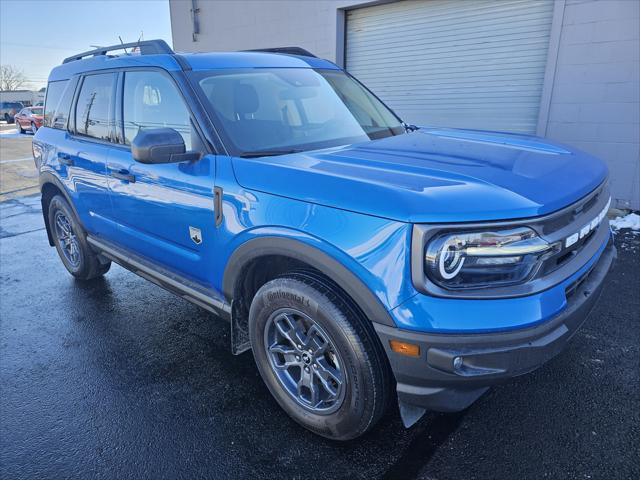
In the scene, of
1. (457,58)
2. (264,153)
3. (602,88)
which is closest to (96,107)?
(264,153)

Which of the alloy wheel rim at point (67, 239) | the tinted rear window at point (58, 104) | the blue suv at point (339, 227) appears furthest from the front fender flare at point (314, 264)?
the tinted rear window at point (58, 104)

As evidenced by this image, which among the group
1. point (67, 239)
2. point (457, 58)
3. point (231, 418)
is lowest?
point (231, 418)

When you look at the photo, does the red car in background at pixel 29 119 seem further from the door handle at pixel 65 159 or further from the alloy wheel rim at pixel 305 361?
the alloy wheel rim at pixel 305 361

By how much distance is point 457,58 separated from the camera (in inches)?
276

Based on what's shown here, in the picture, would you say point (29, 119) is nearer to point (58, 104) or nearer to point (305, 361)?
point (58, 104)

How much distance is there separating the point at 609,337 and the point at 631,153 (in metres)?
3.66

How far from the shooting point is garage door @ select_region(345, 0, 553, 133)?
20.8ft

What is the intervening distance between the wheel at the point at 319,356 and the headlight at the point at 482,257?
1.48 ft

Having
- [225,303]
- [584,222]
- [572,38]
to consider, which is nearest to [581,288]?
[584,222]

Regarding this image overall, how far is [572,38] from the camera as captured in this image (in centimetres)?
577

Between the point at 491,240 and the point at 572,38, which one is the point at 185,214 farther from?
the point at 572,38

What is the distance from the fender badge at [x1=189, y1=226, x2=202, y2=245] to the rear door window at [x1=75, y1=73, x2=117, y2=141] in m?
1.33

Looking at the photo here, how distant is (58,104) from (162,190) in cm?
234

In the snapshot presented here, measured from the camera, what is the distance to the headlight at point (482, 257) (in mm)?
1686
